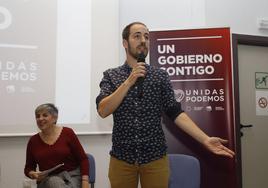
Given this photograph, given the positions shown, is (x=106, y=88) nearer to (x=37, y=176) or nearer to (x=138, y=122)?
(x=138, y=122)

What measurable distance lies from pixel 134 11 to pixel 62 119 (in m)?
1.41

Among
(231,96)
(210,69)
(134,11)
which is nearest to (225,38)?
(210,69)

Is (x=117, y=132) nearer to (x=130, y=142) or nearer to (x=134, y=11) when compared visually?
(x=130, y=142)

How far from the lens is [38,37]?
9.51 feet

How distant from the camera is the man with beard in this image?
1.39 m

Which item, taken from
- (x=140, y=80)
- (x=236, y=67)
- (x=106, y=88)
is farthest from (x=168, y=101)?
(x=236, y=67)

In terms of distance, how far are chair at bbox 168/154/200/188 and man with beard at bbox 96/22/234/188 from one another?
82cm

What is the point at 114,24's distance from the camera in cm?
310

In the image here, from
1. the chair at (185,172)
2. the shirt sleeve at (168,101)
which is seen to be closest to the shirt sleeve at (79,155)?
the chair at (185,172)

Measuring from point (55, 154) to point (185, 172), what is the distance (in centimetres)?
95

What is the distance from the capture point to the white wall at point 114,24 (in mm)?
2842

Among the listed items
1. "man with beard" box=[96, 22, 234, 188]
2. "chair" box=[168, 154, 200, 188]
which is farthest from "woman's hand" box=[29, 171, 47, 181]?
"chair" box=[168, 154, 200, 188]

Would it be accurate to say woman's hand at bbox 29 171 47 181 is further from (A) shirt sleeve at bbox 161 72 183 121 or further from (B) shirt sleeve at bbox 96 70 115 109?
(A) shirt sleeve at bbox 161 72 183 121

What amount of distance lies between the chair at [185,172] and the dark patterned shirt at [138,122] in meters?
0.86
